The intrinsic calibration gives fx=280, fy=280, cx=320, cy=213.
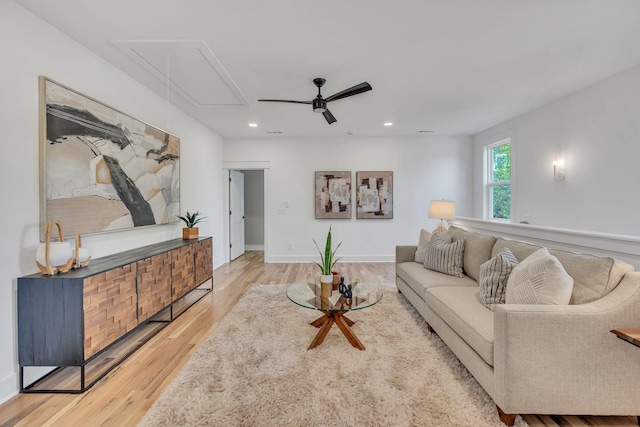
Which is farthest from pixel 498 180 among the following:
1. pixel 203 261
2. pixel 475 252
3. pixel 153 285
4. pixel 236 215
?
pixel 153 285

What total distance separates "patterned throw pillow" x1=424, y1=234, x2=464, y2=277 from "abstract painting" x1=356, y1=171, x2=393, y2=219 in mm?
2443

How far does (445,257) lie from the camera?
3.00 metres

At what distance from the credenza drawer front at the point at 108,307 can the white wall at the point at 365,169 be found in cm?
354

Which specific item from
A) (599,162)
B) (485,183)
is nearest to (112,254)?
(599,162)

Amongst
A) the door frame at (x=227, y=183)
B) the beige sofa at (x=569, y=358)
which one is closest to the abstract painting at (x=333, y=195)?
the door frame at (x=227, y=183)

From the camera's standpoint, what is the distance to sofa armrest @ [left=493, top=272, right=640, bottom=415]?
4.78ft

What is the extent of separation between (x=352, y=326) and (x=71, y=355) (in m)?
2.12

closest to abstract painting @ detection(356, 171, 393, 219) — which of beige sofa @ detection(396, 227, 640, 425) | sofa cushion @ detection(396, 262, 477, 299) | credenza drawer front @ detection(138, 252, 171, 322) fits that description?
sofa cushion @ detection(396, 262, 477, 299)

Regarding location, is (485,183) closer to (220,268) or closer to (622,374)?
(622,374)

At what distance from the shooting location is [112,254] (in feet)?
8.64

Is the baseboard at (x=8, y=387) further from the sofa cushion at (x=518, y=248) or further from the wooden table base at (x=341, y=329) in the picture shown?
the sofa cushion at (x=518, y=248)

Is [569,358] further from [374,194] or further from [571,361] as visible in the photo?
[374,194]

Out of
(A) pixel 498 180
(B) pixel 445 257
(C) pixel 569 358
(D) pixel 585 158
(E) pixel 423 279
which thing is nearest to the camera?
(C) pixel 569 358

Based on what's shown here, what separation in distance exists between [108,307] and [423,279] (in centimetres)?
269
